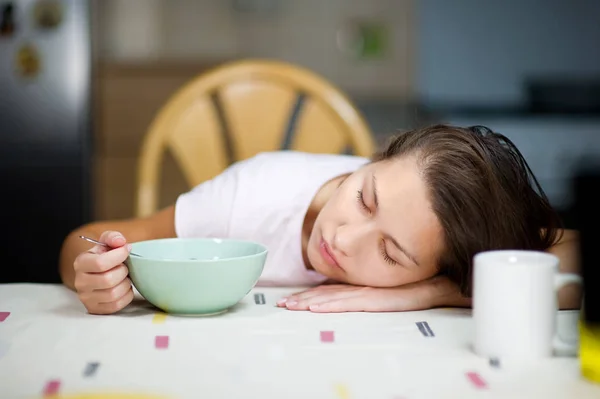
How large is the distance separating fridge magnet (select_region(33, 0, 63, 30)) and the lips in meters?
1.90

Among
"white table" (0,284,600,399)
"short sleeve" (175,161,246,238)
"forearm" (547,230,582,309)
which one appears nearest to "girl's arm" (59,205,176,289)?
"short sleeve" (175,161,246,238)

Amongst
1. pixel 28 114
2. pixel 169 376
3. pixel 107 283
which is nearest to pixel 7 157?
pixel 28 114

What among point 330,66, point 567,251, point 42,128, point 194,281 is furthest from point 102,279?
point 330,66

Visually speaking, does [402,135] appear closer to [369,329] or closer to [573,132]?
[369,329]

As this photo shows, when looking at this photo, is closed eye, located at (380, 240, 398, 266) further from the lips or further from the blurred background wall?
the blurred background wall

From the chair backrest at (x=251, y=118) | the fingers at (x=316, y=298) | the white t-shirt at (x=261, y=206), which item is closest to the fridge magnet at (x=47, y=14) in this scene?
the chair backrest at (x=251, y=118)

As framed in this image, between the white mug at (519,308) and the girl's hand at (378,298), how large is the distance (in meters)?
0.22

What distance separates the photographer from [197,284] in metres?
0.90

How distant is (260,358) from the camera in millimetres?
777

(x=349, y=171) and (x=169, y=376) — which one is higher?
(x=349, y=171)

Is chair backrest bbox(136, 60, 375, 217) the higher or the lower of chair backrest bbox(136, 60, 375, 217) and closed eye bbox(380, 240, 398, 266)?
the higher

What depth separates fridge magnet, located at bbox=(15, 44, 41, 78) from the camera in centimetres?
265

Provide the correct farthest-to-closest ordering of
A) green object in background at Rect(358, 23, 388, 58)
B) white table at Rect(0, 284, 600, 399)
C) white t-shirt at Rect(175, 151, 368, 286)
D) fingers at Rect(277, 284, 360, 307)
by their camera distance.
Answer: green object in background at Rect(358, 23, 388, 58), white t-shirt at Rect(175, 151, 368, 286), fingers at Rect(277, 284, 360, 307), white table at Rect(0, 284, 600, 399)

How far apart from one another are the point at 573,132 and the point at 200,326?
A: 2759 millimetres
